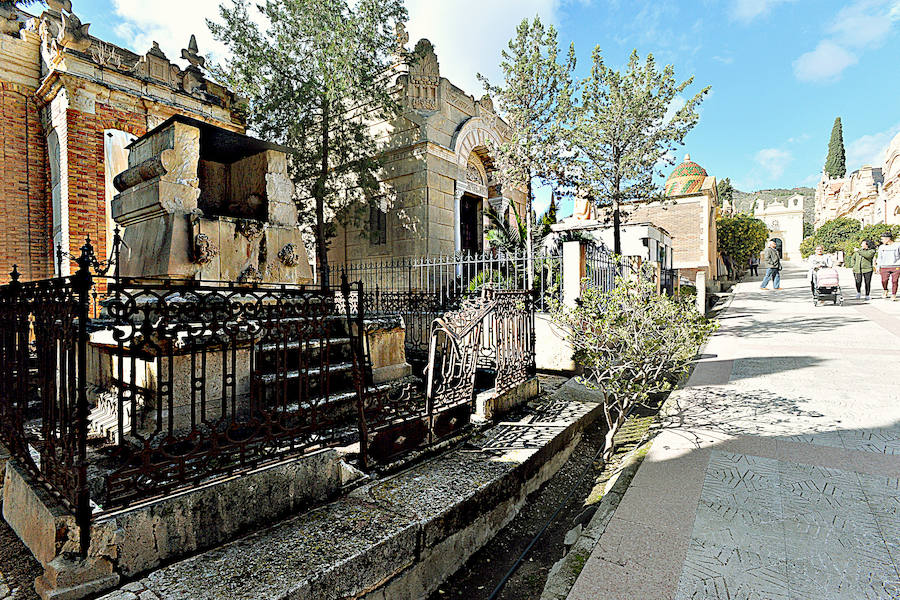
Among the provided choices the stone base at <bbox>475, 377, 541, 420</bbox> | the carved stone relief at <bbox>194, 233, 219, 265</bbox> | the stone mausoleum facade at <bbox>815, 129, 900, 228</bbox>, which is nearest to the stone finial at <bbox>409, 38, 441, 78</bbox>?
the carved stone relief at <bbox>194, 233, 219, 265</bbox>

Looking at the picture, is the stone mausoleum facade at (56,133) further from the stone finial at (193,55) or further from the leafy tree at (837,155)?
the leafy tree at (837,155)

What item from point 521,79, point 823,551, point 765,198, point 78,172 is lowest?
point 823,551

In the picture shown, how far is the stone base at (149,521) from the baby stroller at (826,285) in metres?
15.9

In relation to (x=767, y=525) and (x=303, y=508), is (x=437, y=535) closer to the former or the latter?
(x=303, y=508)

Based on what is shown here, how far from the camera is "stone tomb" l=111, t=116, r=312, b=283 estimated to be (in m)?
4.28

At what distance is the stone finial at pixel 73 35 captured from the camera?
812cm

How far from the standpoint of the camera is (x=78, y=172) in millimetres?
8219

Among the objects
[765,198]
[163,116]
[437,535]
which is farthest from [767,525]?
[765,198]

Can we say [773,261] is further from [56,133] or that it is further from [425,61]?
[56,133]

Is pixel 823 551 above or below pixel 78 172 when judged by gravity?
below

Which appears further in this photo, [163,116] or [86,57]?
[163,116]

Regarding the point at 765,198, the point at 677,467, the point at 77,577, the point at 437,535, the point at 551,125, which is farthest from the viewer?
the point at 765,198

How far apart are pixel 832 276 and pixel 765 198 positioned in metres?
98.5

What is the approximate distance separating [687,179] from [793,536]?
2531cm
